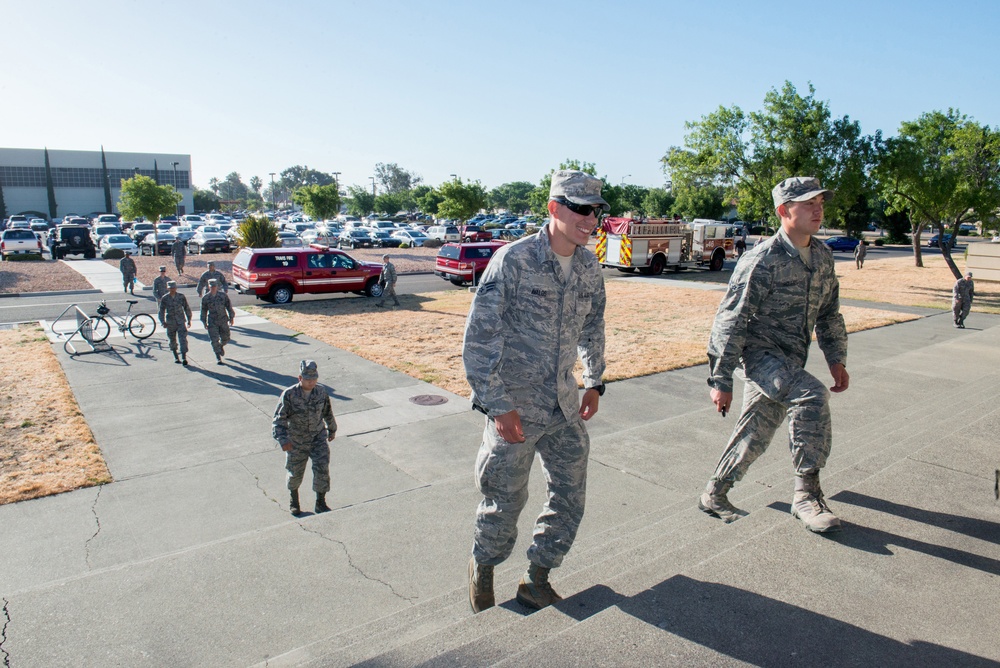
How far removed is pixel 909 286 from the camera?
25.4m

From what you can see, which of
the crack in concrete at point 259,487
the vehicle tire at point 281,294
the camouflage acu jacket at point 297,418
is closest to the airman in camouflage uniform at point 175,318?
the crack in concrete at point 259,487

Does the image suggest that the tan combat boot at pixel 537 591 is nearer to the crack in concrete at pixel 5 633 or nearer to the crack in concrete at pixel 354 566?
the crack in concrete at pixel 354 566

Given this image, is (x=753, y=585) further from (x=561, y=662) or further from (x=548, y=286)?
(x=548, y=286)

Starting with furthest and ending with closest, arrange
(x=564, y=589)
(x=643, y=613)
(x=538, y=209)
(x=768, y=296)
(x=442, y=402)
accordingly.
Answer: (x=538, y=209) → (x=442, y=402) → (x=768, y=296) → (x=564, y=589) → (x=643, y=613)

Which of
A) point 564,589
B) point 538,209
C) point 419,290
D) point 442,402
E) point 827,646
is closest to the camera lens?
point 827,646

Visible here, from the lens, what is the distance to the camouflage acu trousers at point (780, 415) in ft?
12.8

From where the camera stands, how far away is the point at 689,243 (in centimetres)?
3061

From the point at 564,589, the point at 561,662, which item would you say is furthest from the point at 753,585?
the point at 561,662

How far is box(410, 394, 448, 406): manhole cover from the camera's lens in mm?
9391

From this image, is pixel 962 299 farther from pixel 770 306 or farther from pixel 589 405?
pixel 589 405

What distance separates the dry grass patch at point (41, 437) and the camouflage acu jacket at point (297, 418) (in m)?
2.23

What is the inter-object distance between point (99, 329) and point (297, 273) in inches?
273

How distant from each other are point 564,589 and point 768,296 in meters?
2.03

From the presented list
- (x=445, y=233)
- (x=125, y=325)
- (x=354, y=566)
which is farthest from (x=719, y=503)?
(x=445, y=233)
